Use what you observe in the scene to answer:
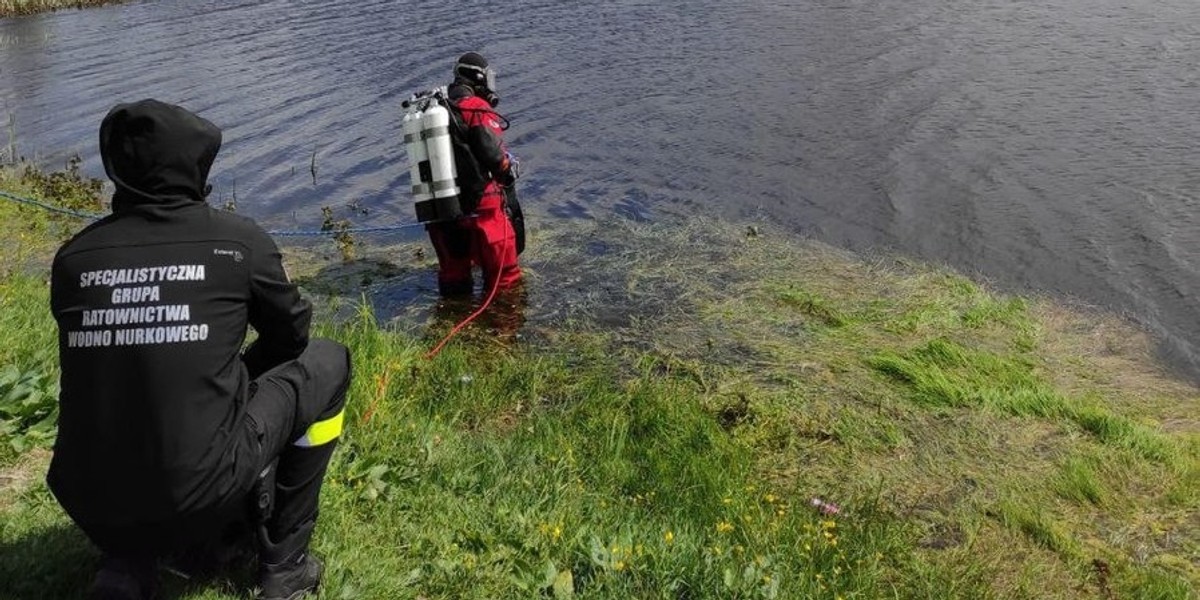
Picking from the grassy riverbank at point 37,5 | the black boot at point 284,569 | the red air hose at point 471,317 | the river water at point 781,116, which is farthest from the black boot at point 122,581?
the grassy riverbank at point 37,5

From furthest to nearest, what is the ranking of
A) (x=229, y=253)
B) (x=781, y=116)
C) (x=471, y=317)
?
(x=781, y=116)
(x=471, y=317)
(x=229, y=253)

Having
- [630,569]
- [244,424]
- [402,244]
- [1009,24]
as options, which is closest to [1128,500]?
[630,569]

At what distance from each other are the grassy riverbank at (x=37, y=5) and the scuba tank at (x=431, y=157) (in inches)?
1113

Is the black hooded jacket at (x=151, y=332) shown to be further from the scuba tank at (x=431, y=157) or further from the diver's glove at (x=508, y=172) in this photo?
the diver's glove at (x=508, y=172)

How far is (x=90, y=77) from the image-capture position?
→ 18.4 meters

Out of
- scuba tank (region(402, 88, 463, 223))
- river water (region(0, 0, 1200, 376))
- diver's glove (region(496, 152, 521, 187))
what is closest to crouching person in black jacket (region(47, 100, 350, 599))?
scuba tank (region(402, 88, 463, 223))

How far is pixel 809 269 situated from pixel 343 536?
6.18 m

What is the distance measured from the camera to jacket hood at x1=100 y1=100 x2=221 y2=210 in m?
3.02

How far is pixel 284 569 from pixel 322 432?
538 millimetres

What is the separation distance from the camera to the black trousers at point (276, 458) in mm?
3189

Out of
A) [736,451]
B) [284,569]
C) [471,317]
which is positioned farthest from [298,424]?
[471,317]

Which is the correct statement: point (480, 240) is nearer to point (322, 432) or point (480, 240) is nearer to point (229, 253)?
point (322, 432)

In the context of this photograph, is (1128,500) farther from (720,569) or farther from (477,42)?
(477,42)

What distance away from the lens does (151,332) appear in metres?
2.97
